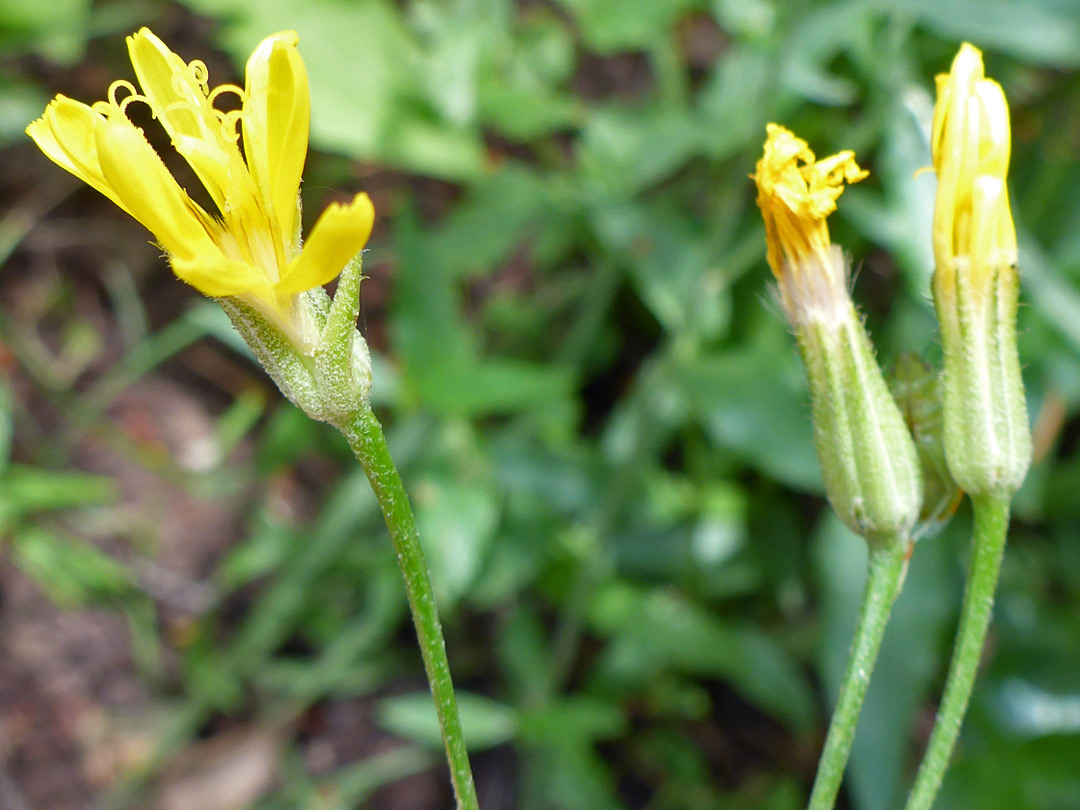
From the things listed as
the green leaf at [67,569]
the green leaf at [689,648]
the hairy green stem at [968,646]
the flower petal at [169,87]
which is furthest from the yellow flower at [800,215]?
the green leaf at [67,569]

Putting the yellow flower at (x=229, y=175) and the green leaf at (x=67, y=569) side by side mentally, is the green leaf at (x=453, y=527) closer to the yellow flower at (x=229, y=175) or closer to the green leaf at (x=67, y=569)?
the green leaf at (x=67, y=569)

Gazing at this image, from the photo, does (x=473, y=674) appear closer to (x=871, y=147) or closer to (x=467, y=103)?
(x=467, y=103)

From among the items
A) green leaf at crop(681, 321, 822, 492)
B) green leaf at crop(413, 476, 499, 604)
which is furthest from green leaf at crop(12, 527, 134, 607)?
green leaf at crop(681, 321, 822, 492)

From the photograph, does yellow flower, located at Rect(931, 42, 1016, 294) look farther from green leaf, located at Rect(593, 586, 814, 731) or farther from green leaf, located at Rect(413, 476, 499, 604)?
green leaf, located at Rect(593, 586, 814, 731)

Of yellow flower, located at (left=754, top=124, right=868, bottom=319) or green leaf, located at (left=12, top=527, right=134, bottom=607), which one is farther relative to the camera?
green leaf, located at (left=12, top=527, right=134, bottom=607)

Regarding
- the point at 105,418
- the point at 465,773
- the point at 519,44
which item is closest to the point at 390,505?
the point at 465,773

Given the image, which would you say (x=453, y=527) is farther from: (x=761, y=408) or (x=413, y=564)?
(x=413, y=564)
